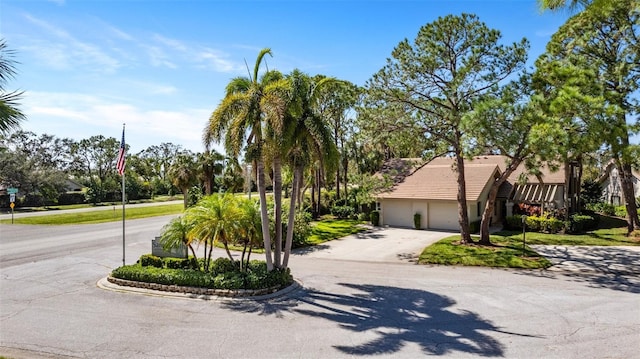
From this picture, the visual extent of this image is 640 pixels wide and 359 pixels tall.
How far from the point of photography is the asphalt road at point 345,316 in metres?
10.2

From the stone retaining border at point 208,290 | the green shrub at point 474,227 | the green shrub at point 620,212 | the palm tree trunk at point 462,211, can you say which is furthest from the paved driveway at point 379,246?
the green shrub at point 620,212

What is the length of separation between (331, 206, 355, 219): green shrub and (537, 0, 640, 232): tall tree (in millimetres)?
19622

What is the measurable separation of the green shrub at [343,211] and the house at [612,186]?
26.0 metres

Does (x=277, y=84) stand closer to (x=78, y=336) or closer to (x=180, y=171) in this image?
(x=78, y=336)

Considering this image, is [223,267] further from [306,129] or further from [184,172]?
[184,172]

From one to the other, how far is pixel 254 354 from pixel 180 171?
1472 inches

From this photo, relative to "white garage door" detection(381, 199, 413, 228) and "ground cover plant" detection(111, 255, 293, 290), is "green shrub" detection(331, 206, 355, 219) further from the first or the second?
"ground cover plant" detection(111, 255, 293, 290)

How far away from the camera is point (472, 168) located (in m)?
32.4

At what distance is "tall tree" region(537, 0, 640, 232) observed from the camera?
1614cm

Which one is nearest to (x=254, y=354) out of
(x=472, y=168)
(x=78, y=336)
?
(x=78, y=336)

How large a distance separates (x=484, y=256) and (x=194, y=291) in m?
14.0

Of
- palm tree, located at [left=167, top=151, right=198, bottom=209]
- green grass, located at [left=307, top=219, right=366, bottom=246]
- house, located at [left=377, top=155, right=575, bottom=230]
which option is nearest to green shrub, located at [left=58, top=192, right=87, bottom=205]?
palm tree, located at [left=167, top=151, right=198, bottom=209]

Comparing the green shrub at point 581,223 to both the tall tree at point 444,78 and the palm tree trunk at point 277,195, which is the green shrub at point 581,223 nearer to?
the tall tree at point 444,78

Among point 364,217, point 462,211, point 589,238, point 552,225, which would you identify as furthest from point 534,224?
point 364,217
